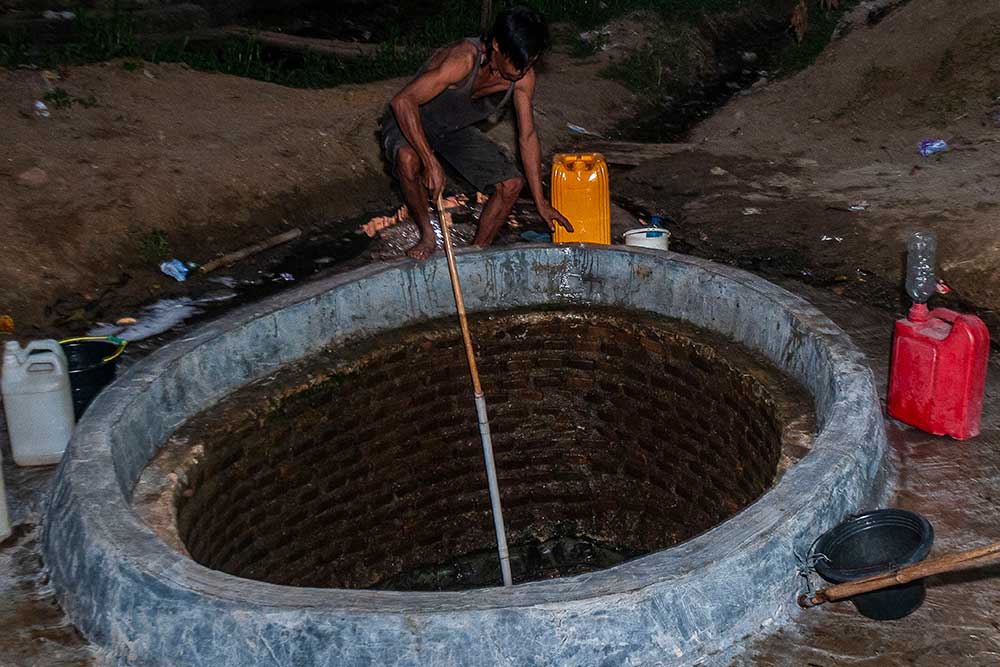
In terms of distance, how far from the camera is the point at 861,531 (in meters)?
3.43

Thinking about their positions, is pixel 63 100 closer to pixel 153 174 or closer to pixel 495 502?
pixel 153 174

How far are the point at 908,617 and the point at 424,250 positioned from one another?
9.44 ft

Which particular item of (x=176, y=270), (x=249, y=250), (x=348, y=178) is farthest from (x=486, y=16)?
(x=176, y=270)

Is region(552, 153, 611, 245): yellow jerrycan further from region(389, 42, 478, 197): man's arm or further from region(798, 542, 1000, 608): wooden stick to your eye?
region(798, 542, 1000, 608): wooden stick

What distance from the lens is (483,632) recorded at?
298 cm

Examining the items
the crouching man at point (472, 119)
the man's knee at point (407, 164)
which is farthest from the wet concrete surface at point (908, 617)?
the man's knee at point (407, 164)

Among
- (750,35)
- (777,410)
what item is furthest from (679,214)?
(750,35)

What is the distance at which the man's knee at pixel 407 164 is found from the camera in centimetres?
569

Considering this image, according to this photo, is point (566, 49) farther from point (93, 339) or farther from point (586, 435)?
point (93, 339)

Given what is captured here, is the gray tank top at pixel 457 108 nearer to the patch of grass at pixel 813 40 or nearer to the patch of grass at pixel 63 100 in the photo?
the patch of grass at pixel 63 100

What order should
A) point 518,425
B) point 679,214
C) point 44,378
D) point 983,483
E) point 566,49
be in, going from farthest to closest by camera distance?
1. point 566,49
2. point 679,214
3. point 518,425
4. point 44,378
5. point 983,483

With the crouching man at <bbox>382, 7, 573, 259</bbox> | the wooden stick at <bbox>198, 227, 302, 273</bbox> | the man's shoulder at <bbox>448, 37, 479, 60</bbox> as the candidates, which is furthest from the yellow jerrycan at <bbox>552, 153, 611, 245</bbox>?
the wooden stick at <bbox>198, 227, 302, 273</bbox>

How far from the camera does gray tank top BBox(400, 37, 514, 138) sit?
5.58 m

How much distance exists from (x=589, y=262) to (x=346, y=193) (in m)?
2.94
